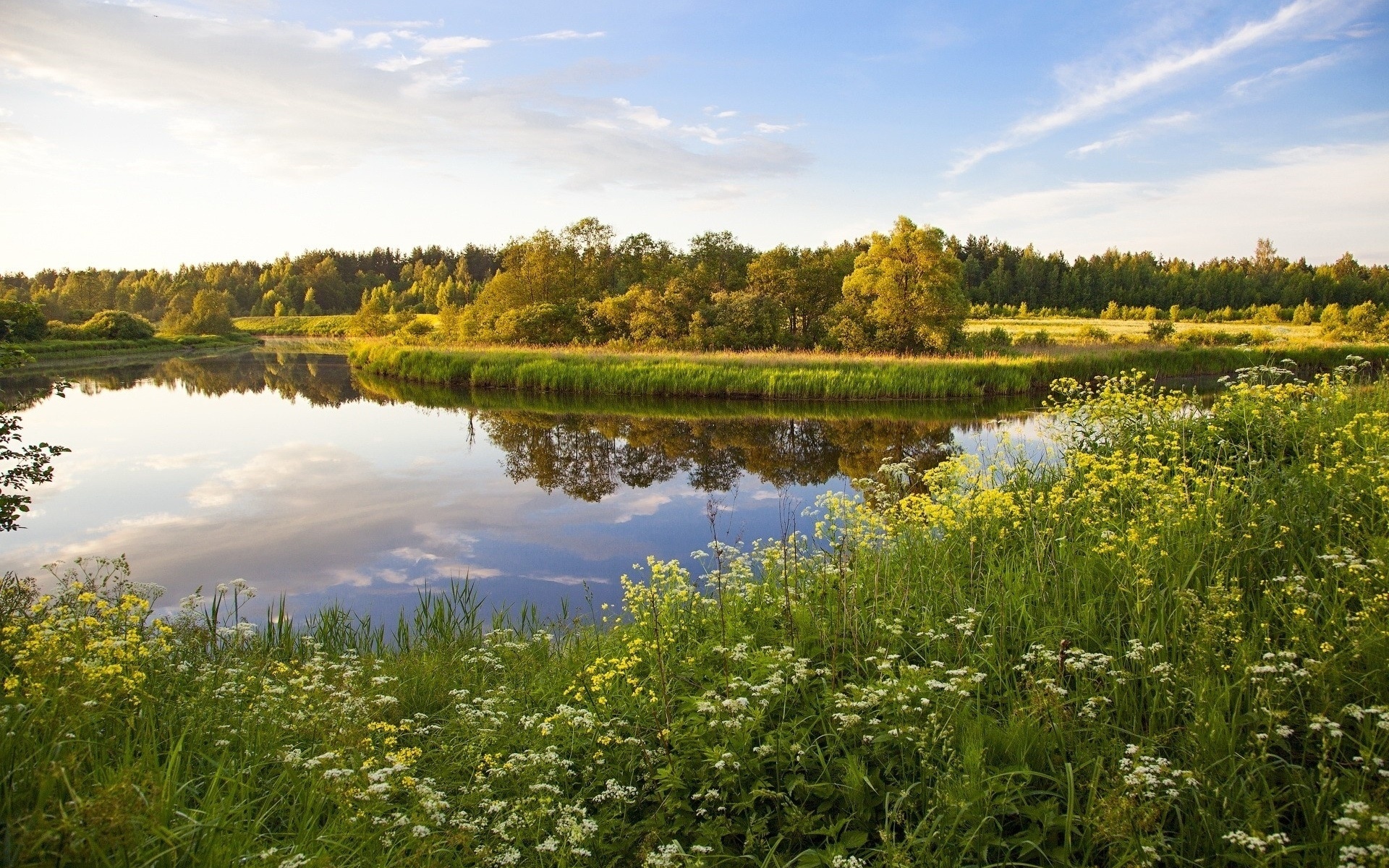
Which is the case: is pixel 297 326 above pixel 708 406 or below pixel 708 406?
above

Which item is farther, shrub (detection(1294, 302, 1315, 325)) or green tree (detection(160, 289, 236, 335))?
green tree (detection(160, 289, 236, 335))

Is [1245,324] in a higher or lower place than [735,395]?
higher

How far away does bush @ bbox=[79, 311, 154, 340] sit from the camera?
166ft

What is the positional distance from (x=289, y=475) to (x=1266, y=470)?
15343 mm

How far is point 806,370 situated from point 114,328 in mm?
53407

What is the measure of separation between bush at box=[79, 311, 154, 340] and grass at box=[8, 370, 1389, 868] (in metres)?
60.4

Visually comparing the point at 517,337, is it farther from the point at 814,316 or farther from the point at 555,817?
the point at 555,817

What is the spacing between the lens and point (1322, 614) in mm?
3594

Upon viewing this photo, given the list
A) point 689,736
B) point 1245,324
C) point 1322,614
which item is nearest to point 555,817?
point 689,736

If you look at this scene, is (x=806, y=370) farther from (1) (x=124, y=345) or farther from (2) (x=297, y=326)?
(2) (x=297, y=326)

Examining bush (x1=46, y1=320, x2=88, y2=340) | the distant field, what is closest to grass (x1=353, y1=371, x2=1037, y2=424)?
the distant field

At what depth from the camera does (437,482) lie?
1355 cm

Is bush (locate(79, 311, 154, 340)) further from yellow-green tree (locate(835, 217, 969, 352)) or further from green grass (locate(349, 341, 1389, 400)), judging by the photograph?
yellow-green tree (locate(835, 217, 969, 352))

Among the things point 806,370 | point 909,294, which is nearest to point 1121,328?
point 909,294
